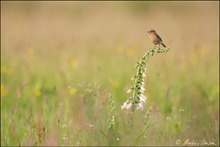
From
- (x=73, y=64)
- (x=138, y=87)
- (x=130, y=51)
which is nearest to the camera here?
(x=138, y=87)

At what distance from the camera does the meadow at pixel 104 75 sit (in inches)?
145

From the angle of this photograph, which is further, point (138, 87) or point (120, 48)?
point (120, 48)

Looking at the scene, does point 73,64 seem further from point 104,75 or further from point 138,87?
point 138,87

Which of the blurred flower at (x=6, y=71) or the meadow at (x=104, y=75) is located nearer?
the meadow at (x=104, y=75)

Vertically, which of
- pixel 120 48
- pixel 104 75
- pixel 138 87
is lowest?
pixel 138 87

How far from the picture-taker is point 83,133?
4.01 metres

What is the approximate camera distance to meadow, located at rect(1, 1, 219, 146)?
12.1 feet

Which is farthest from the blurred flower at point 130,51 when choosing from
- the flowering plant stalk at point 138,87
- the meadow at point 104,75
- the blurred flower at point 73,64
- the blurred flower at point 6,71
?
the flowering plant stalk at point 138,87

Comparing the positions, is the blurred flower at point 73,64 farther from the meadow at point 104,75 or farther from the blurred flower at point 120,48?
the blurred flower at point 120,48

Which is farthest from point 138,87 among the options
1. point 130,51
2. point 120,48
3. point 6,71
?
point 120,48

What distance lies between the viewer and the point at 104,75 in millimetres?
6633

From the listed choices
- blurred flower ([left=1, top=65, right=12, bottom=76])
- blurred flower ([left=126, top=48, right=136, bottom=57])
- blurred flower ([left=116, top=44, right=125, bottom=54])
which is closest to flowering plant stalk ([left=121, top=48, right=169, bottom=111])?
blurred flower ([left=1, top=65, right=12, bottom=76])

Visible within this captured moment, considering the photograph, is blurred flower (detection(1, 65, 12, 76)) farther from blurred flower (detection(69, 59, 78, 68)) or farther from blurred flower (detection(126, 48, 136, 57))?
blurred flower (detection(126, 48, 136, 57))

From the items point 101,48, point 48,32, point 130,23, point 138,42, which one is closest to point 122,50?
point 101,48
